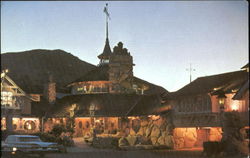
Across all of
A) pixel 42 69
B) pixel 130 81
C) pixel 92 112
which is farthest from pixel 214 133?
pixel 42 69

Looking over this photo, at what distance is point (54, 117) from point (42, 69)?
108308 mm

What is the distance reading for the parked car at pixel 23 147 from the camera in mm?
28578

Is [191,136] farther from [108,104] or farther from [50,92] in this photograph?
[50,92]

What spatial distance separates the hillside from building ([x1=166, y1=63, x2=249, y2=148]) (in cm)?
9513

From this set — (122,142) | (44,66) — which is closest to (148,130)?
(122,142)

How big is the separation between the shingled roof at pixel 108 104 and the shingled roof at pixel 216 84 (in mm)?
7849

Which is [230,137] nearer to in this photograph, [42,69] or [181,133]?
[181,133]

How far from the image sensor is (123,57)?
61.8 m

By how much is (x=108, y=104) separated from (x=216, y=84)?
2025 cm

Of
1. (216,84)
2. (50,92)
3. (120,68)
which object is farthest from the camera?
(50,92)

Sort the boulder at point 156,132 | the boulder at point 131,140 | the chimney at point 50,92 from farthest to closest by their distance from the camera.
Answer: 1. the chimney at point 50,92
2. the boulder at point 156,132
3. the boulder at point 131,140

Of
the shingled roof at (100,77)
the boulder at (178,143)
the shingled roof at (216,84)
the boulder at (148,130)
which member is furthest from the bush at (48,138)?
the shingled roof at (100,77)

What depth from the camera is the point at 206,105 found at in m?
38.4

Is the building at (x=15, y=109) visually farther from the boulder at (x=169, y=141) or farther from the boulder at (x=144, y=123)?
the boulder at (x=169, y=141)
